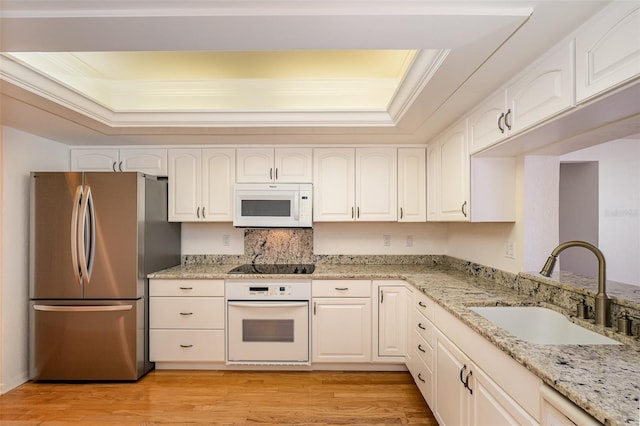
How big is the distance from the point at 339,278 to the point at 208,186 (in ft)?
5.15

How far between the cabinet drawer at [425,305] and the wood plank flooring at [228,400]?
703 mm

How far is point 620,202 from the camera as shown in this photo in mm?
2504

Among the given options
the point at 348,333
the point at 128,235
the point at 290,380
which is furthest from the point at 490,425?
the point at 128,235

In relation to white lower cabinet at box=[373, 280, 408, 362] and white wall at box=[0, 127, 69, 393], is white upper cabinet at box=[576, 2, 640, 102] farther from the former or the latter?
white wall at box=[0, 127, 69, 393]

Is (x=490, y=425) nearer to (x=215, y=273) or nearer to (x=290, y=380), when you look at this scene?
(x=290, y=380)

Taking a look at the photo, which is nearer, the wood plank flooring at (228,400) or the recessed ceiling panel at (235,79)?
the wood plank flooring at (228,400)

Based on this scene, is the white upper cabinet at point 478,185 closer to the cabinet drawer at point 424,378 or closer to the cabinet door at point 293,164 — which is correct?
the cabinet drawer at point 424,378

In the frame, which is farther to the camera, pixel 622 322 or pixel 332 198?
pixel 332 198

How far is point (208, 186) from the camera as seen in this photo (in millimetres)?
3195

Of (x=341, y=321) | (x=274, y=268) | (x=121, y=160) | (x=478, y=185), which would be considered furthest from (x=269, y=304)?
(x=121, y=160)

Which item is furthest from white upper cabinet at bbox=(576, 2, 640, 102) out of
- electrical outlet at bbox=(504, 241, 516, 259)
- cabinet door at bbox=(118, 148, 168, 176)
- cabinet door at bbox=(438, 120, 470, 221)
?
cabinet door at bbox=(118, 148, 168, 176)

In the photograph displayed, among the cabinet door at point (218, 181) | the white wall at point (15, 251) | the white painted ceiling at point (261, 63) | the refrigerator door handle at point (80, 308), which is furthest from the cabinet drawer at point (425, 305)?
the white wall at point (15, 251)

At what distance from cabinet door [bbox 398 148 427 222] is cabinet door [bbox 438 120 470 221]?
352mm

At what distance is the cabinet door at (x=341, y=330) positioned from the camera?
286 cm
